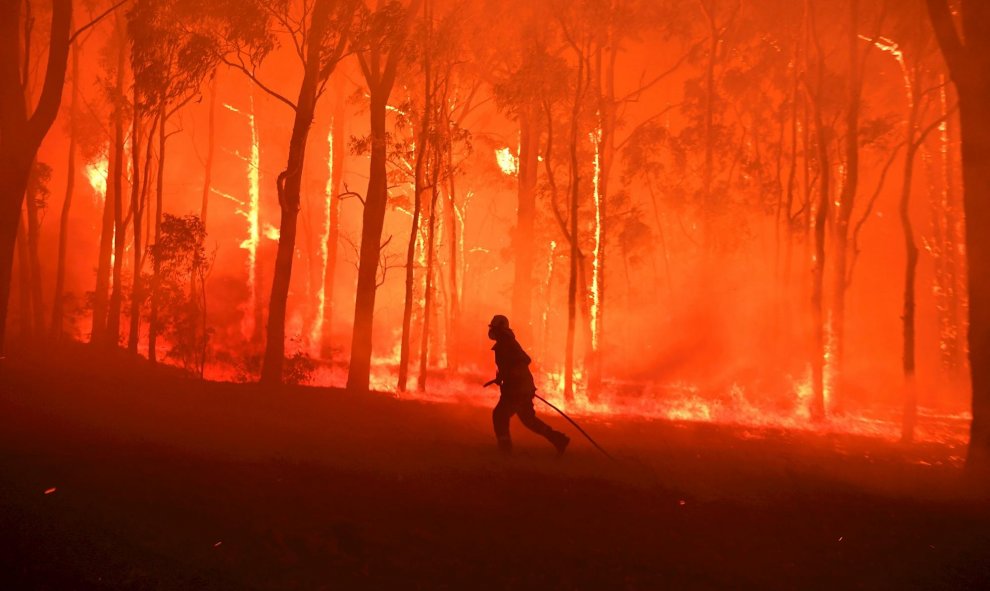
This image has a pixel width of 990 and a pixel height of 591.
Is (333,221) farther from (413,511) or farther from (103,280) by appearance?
(413,511)

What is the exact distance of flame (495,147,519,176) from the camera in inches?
1228

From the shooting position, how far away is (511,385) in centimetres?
934

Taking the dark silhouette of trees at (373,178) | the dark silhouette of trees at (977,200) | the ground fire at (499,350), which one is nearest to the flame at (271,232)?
the ground fire at (499,350)

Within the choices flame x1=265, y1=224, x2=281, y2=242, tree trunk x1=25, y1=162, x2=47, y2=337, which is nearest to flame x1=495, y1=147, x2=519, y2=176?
tree trunk x1=25, y1=162, x2=47, y2=337

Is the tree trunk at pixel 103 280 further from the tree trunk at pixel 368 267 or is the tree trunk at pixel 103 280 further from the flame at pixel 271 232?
the flame at pixel 271 232

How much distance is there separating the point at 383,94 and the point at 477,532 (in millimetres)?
12572

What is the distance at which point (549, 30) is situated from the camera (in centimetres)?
2383

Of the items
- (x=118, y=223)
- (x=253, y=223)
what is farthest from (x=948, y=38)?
(x=253, y=223)


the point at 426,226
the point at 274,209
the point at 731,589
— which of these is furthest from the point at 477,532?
the point at 274,209

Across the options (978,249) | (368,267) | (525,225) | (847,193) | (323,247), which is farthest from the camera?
(323,247)

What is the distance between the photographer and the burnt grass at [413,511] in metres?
5.53

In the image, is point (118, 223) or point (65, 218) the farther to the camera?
point (65, 218)

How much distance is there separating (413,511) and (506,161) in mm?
25861

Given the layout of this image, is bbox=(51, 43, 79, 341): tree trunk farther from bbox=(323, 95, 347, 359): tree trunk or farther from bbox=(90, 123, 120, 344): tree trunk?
bbox=(323, 95, 347, 359): tree trunk
